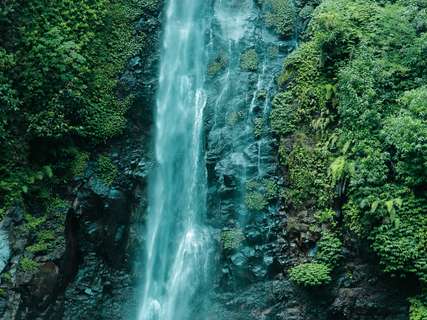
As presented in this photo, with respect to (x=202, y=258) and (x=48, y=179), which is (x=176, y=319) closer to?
(x=202, y=258)

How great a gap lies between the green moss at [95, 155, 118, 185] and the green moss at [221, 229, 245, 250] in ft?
11.3

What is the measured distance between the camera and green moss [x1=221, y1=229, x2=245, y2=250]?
495 inches

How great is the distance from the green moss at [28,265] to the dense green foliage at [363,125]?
627cm

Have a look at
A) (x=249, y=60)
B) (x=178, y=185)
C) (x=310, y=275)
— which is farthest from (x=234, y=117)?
(x=310, y=275)

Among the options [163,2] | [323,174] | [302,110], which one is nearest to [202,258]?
[323,174]

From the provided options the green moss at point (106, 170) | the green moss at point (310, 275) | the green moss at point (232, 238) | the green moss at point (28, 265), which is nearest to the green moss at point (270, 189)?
the green moss at point (232, 238)

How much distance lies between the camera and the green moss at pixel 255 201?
1291 cm

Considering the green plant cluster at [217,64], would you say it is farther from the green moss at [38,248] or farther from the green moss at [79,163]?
the green moss at [38,248]

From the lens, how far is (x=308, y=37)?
50.0ft

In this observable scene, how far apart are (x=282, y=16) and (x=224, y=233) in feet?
25.4

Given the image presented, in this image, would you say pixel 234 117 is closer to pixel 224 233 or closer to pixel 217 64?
pixel 217 64

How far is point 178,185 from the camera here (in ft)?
46.4

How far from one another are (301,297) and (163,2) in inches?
430

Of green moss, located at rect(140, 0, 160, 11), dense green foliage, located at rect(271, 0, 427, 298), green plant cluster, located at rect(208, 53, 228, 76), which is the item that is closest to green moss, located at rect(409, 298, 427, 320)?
dense green foliage, located at rect(271, 0, 427, 298)
